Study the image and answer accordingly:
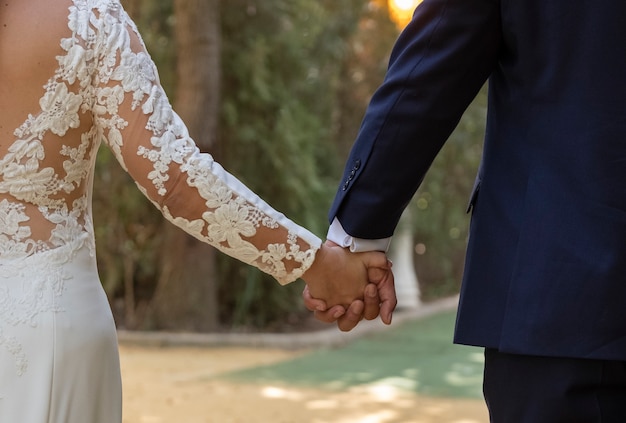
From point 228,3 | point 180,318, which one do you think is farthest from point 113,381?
point 228,3

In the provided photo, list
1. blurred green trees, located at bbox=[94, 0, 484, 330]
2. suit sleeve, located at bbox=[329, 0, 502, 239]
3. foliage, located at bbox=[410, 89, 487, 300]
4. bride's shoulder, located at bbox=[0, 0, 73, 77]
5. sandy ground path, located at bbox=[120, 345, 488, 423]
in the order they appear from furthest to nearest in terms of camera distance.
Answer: foliage, located at bbox=[410, 89, 487, 300] → blurred green trees, located at bbox=[94, 0, 484, 330] → sandy ground path, located at bbox=[120, 345, 488, 423] → suit sleeve, located at bbox=[329, 0, 502, 239] → bride's shoulder, located at bbox=[0, 0, 73, 77]

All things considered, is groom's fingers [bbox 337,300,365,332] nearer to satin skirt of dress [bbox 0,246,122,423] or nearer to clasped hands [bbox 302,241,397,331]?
clasped hands [bbox 302,241,397,331]

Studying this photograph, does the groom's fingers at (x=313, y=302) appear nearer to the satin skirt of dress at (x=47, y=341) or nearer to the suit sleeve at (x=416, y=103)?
the suit sleeve at (x=416, y=103)

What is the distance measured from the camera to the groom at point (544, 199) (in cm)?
185

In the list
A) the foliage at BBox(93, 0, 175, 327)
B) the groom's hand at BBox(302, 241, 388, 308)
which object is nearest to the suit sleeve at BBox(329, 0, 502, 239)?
the groom's hand at BBox(302, 241, 388, 308)

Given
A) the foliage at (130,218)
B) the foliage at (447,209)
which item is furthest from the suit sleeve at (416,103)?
the foliage at (447,209)

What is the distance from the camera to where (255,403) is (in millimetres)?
6422

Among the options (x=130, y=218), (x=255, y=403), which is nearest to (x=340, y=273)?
(x=255, y=403)

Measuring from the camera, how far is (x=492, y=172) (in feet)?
6.72

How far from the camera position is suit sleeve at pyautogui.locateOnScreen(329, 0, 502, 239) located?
2064mm

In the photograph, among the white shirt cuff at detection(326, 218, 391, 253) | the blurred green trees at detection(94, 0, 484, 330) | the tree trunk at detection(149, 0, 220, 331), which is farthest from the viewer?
the blurred green trees at detection(94, 0, 484, 330)

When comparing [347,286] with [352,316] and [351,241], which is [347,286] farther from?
[351,241]

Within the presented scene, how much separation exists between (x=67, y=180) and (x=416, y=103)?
0.75 metres

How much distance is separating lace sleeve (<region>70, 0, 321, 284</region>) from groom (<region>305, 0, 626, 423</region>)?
481 millimetres
